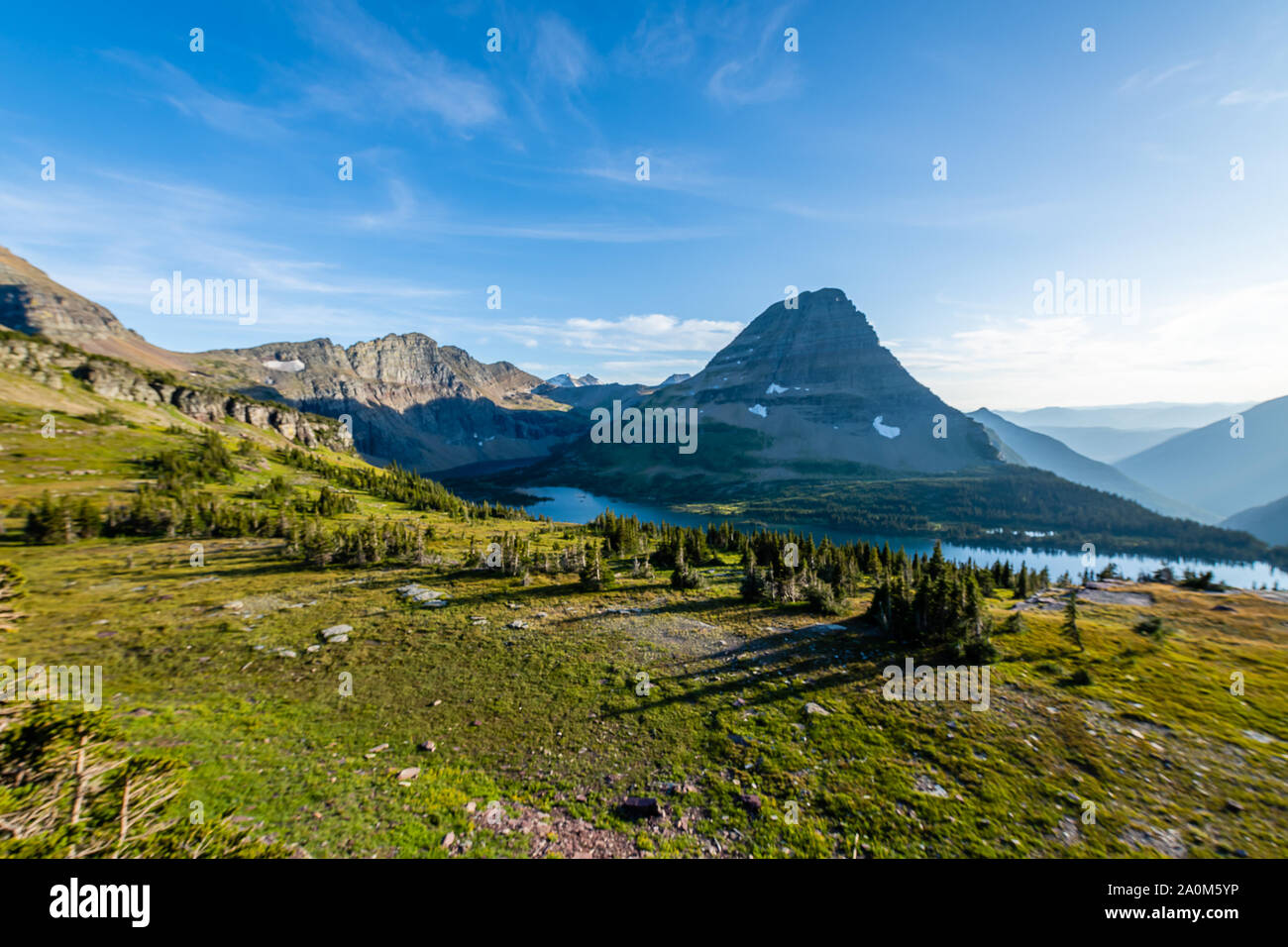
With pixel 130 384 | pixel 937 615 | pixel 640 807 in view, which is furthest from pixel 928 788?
pixel 130 384

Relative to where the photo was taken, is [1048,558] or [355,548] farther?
[1048,558]

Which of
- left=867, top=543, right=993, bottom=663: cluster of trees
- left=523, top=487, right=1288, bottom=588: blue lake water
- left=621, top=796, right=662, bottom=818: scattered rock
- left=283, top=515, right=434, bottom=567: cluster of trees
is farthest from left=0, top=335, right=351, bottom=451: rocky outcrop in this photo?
left=867, top=543, right=993, bottom=663: cluster of trees

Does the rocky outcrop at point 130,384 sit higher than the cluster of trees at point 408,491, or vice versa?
the rocky outcrop at point 130,384

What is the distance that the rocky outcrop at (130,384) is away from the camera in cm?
12400

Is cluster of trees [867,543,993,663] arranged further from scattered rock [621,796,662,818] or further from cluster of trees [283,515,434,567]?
cluster of trees [283,515,434,567]

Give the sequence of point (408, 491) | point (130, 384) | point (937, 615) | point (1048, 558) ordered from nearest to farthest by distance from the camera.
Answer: point (937, 615) < point (408, 491) < point (130, 384) < point (1048, 558)

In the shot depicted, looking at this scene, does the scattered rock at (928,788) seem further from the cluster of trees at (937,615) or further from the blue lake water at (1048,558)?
the blue lake water at (1048,558)

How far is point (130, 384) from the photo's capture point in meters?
144

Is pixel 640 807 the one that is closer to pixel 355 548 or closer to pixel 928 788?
pixel 928 788

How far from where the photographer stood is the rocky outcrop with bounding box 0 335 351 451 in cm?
12400

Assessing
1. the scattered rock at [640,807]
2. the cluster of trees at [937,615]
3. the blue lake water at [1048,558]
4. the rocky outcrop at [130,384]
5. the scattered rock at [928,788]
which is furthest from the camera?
the blue lake water at [1048,558]

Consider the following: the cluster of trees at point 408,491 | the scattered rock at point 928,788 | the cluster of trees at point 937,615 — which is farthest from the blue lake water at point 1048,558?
the scattered rock at point 928,788
